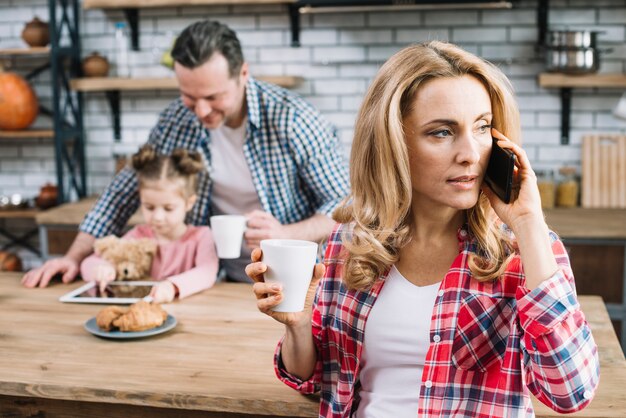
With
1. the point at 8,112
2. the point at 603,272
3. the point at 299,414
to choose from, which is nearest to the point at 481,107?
the point at 299,414

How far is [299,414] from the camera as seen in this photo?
1.53 m

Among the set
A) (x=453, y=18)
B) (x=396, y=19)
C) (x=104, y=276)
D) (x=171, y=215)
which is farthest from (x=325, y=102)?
(x=104, y=276)

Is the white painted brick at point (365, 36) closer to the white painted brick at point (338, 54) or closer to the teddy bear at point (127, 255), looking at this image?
the white painted brick at point (338, 54)

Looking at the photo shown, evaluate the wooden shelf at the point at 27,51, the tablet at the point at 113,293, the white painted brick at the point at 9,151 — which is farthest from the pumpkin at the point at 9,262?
the tablet at the point at 113,293

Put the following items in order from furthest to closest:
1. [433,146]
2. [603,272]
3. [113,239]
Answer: [603,272] → [113,239] → [433,146]

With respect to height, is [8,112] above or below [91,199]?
above

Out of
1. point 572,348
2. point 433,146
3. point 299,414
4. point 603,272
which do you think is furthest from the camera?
point 603,272

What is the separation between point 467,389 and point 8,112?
3.83 meters

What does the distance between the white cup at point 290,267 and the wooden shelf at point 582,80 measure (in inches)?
117

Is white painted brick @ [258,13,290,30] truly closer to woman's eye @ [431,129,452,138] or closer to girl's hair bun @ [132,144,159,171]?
girl's hair bun @ [132,144,159,171]

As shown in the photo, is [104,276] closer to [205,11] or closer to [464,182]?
[464,182]

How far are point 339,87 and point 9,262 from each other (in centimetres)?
236

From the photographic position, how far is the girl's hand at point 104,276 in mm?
2303

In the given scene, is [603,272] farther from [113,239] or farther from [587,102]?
[113,239]
